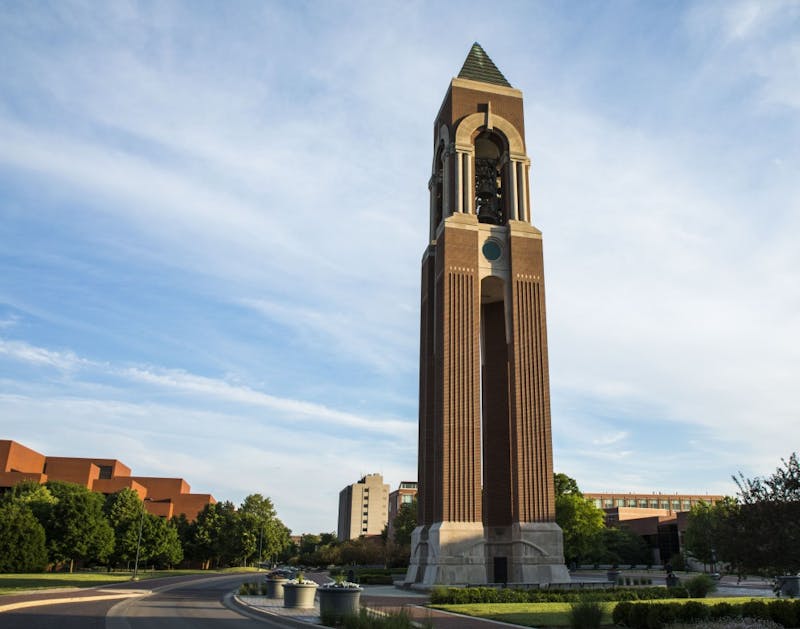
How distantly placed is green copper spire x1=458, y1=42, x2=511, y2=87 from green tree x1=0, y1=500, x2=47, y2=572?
5591cm

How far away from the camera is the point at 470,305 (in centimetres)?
5106

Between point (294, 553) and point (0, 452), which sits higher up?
point (0, 452)

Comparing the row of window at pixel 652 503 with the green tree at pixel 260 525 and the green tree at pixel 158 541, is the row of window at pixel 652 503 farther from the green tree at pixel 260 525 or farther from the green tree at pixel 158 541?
the green tree at pixel 158 541

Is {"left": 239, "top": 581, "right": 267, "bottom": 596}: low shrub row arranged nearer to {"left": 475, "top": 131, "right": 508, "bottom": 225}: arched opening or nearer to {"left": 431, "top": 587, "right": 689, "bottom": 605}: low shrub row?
{"left": 431, "top": 587, "right": 689, "bottom": 605}: low shrub row

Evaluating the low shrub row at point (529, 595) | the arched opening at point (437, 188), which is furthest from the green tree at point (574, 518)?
the low shrub row at point (529, 595)

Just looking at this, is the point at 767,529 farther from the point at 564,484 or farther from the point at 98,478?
the point at 98,478

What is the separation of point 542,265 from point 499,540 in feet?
68.5

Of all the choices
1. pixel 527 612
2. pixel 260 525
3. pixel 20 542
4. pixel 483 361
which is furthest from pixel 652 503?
pixel 527 612

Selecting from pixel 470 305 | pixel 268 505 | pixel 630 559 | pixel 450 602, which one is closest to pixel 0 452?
pixel 268 505

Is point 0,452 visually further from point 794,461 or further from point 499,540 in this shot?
point 794,461

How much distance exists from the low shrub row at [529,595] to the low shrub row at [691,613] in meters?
10.3

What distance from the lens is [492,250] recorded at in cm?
5444

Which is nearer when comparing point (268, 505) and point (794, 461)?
point (794, 461)

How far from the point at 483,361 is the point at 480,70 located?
85.3 ft
